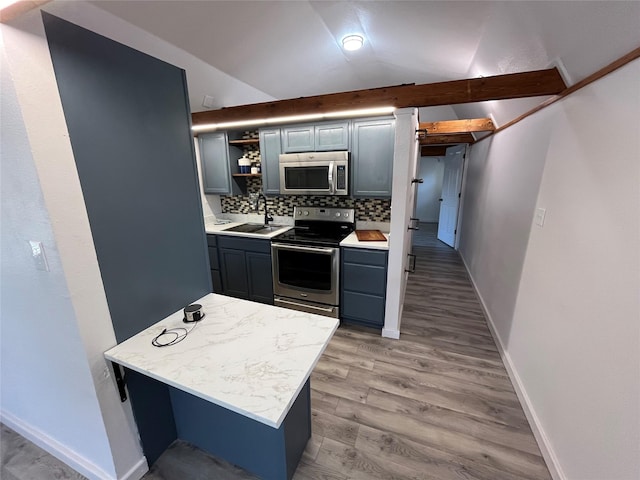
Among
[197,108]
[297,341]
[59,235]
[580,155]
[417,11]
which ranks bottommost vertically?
[297,341]

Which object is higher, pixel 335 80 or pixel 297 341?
pixel 335 80

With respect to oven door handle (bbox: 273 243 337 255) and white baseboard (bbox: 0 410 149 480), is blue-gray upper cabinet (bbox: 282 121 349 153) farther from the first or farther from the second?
white baseboard (bbox: 0 410 149 480)

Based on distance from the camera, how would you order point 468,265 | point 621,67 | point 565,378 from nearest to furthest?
point 621,67, point 565,378, point 468,265

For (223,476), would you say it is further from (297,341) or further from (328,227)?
(328,227)

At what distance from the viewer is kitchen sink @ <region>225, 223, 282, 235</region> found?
315cm

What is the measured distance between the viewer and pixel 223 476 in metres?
1.39

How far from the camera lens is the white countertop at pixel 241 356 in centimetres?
89

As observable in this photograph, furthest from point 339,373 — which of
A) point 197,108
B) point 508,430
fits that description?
point 197,108

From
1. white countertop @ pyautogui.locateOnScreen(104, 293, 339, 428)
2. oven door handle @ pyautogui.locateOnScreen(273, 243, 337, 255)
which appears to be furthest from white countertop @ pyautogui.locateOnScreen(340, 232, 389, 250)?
white countertop @ pyautogui.locateOnScreen(104, 293, 339, 428)

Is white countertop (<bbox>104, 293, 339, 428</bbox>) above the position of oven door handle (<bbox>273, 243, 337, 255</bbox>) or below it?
below

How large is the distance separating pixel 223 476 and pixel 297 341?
37.0 inches

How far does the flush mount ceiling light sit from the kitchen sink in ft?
6.57

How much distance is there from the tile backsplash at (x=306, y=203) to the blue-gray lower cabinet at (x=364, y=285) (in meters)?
0.73

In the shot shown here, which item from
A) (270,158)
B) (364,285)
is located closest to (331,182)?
(270,158)
